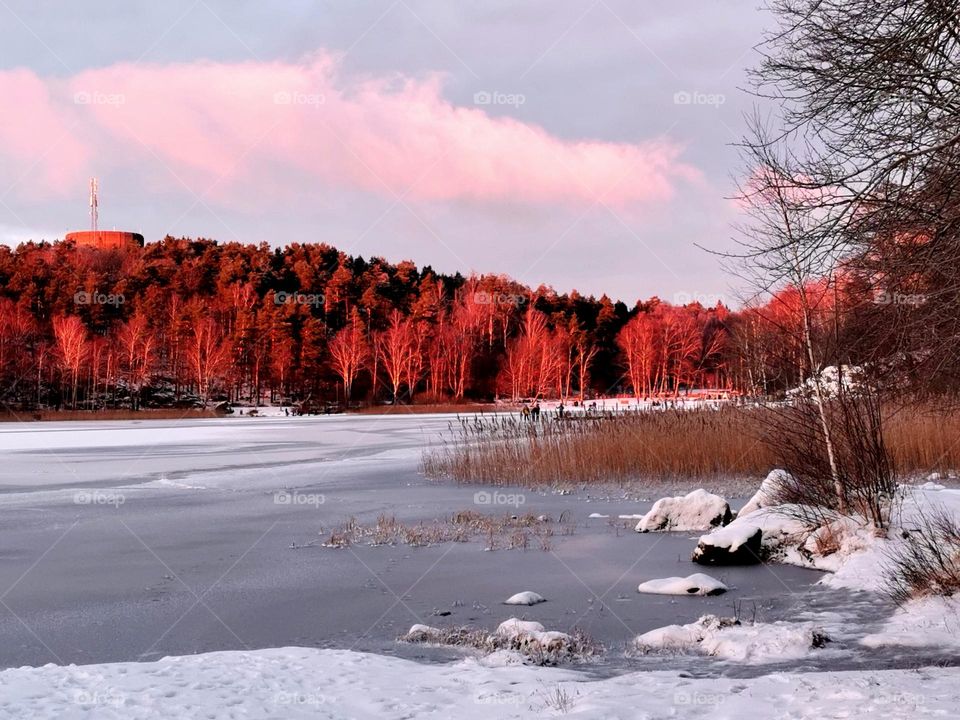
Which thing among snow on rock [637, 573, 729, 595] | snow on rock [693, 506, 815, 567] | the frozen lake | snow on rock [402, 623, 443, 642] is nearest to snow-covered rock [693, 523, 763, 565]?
snow on rock [693, 506, 815, 567]

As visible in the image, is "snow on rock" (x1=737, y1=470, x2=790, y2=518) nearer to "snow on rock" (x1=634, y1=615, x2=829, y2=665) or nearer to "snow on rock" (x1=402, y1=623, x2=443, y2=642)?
"snow on rock" (x1=634, y1=615, x2=829, y2=665)

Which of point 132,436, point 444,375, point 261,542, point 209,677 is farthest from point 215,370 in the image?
point 209,677

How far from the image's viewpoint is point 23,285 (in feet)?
298

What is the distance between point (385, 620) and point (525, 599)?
1361mm

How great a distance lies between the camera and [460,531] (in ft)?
40.5

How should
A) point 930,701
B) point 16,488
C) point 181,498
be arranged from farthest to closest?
1. point 16,488
2. point 181,498
3. point 930,701

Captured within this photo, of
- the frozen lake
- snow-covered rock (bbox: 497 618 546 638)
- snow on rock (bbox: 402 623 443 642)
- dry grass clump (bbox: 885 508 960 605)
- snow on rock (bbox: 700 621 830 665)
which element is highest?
dry grass clump (bbox: 885 508 960 605)

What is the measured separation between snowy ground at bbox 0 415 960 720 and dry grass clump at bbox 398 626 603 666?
0.19 metres

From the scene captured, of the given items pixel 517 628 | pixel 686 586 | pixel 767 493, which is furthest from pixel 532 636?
pixel 767 493

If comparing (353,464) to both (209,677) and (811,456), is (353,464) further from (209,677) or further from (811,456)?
(209,677)

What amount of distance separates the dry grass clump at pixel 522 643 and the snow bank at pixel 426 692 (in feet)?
1.28

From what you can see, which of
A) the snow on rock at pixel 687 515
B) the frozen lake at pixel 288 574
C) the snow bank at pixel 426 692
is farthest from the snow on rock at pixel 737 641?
the snow on rock at pixel 687 515

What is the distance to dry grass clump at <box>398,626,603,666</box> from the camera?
643 centimetres

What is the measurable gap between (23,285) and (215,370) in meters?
28.0
